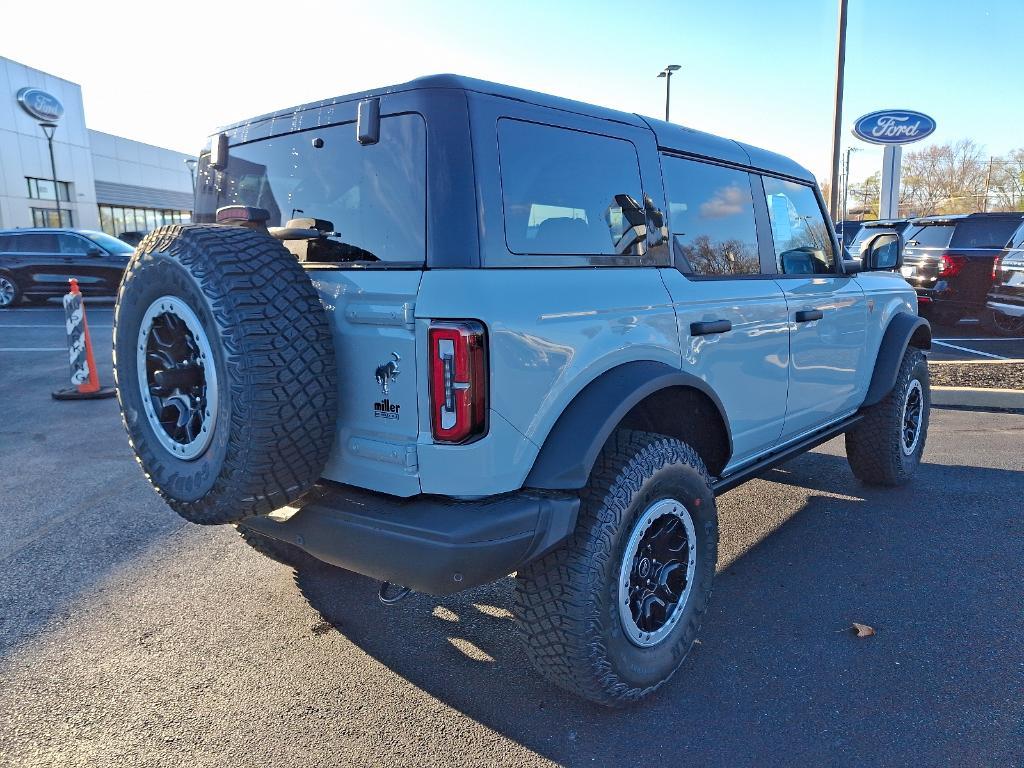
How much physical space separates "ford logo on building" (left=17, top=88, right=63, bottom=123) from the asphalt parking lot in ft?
122

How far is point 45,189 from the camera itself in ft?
117

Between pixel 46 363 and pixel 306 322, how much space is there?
9393mm

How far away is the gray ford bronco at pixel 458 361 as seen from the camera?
2.08 metres

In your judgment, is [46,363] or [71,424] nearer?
[71,424]

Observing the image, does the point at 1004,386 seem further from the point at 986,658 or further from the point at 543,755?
the point at 543,755

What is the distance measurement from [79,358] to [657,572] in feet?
23.0

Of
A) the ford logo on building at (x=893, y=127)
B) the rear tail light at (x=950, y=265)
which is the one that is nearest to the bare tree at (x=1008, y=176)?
the ford logo on building at (x=893, y=127)

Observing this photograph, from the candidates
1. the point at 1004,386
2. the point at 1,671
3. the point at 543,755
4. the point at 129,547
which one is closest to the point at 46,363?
the point at 129,547

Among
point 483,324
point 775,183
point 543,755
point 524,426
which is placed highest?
point 775,183

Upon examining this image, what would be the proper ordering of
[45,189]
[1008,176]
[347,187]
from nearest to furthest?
1. [347,187]
2. [45,189]
3. [1008,176]

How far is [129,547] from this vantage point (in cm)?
385

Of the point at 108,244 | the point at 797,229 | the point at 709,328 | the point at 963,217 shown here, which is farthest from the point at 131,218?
the point at 709,328

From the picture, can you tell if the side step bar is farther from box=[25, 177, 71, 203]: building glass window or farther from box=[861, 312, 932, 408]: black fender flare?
box=[25, 177, 71, 203]: building glass window

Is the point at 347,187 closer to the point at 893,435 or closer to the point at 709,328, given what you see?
the point at 709,328
